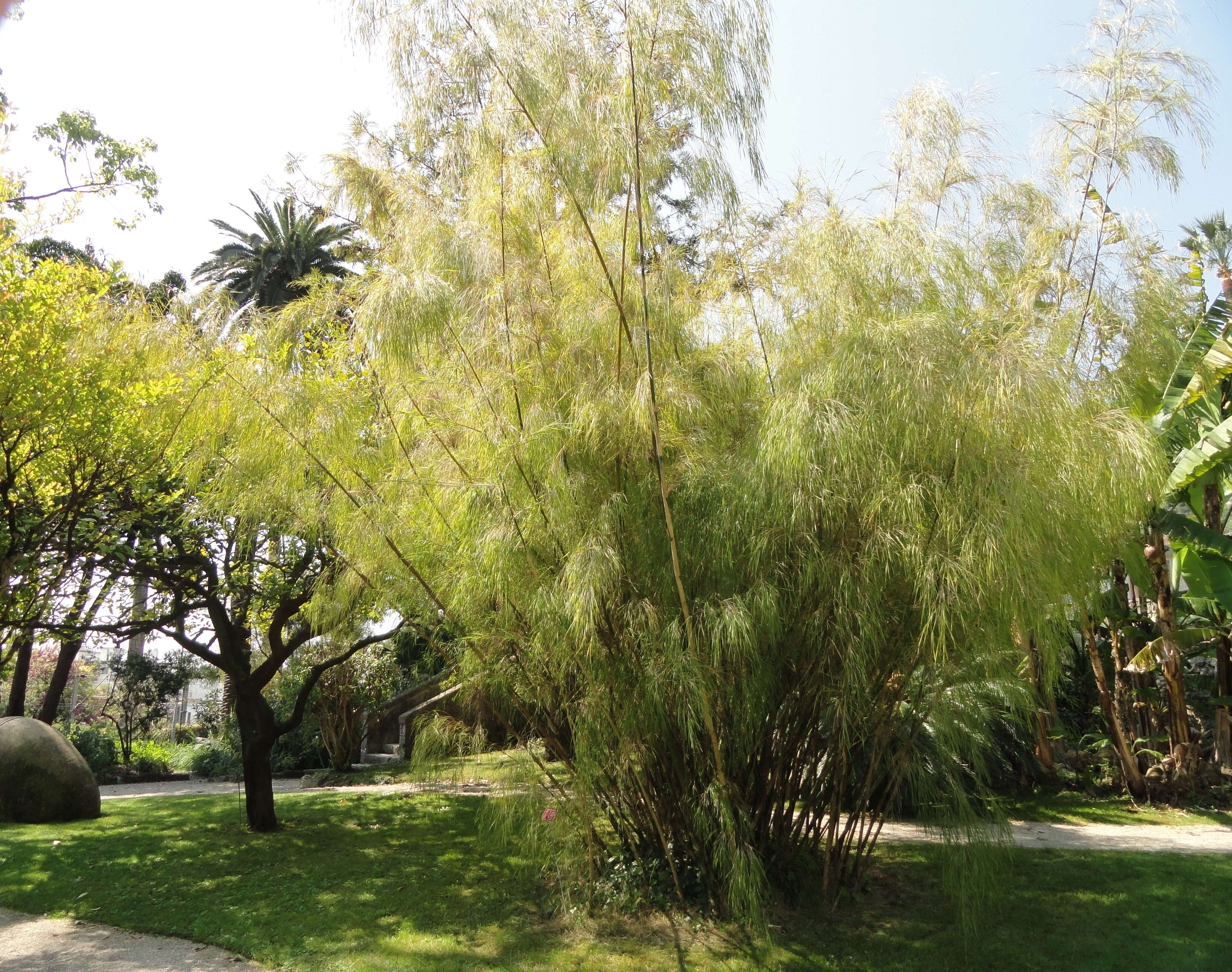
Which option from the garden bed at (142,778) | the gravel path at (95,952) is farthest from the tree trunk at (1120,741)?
the garden bed at (142,778)

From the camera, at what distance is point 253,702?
7867mm

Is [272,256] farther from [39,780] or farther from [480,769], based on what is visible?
[480,769]

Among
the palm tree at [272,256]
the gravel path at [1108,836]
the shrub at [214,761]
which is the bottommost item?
the gravel path at [1108,836]

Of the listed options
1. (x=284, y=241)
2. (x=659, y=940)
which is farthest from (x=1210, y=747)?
(x=284, y=241)

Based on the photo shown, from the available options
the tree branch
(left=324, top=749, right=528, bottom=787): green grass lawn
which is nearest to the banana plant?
(left=324, top=749, right=528, bottom=787): green grass lawn

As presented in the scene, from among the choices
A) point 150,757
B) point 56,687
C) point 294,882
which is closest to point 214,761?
point 150,757

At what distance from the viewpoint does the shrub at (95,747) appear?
12602mm

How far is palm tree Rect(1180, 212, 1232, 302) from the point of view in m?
11.7

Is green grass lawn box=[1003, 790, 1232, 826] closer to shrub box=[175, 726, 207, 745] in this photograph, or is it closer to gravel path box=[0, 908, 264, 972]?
gravel path box=[0, 908, 264, 972]

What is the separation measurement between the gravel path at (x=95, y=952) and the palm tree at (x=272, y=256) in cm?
1404

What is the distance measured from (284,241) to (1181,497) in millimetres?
16674

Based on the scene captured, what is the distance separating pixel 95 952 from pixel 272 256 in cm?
1534

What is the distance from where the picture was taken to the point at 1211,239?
1252cm

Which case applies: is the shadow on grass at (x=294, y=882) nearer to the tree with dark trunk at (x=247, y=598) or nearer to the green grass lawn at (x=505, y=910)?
the green grass lawn at (x=505, y=910)
